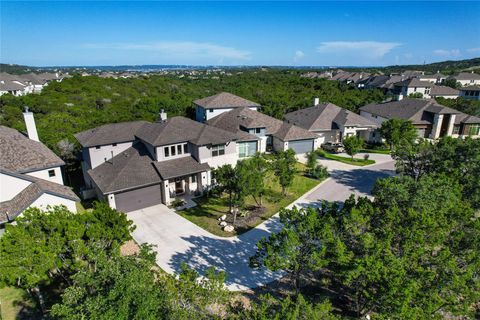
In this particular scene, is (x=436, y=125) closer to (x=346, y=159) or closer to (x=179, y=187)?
(x=346, y=159)

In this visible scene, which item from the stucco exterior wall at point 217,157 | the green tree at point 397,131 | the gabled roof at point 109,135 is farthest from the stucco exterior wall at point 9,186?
the green tree at point 397,131

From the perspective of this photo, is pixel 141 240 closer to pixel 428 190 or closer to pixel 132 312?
pixel 132 312

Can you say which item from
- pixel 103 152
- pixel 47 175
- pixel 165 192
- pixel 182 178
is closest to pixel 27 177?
pixel 47 175

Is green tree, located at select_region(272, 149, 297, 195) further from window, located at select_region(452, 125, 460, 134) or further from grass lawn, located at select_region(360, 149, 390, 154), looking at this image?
window, located at select_region(452, 125, 460, 134)

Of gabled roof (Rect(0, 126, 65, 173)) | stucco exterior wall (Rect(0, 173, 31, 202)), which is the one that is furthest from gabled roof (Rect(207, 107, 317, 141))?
stucco exterior wall (Rect(0, 173, 31, 202))

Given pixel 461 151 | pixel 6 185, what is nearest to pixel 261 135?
pixel 461 151

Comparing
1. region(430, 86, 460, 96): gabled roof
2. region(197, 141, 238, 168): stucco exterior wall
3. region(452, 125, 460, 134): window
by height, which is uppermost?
region(430, 86, 460, 96): gabled roof
